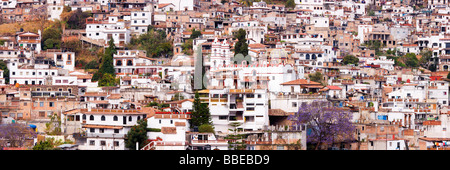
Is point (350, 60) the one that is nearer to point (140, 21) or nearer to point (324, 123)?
point (140, 21)

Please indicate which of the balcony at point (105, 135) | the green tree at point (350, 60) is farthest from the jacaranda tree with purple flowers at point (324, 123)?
the green tree at point (350, 60)

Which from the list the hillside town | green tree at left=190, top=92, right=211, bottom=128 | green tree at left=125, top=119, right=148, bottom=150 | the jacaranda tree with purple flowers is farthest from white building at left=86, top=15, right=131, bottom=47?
the jacaranda tree with purple flowers

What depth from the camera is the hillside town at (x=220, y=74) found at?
31.8 m

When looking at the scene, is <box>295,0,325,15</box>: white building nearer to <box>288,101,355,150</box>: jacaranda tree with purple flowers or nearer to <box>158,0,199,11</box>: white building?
<box>158,0,199,11</box>: white building

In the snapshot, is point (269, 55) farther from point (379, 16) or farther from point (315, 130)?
point (379, 16)

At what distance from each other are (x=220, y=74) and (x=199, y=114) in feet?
22.6

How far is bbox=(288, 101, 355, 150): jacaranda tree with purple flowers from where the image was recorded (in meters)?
32.2

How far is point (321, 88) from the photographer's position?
39.1 meters

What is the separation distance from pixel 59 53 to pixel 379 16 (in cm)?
3552

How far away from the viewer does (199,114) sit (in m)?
Result: 32.1

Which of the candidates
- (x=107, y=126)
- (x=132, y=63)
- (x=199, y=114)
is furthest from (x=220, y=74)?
(x=132, y=63)

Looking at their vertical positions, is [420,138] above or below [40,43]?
below

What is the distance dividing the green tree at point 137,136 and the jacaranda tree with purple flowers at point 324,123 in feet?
22.5
